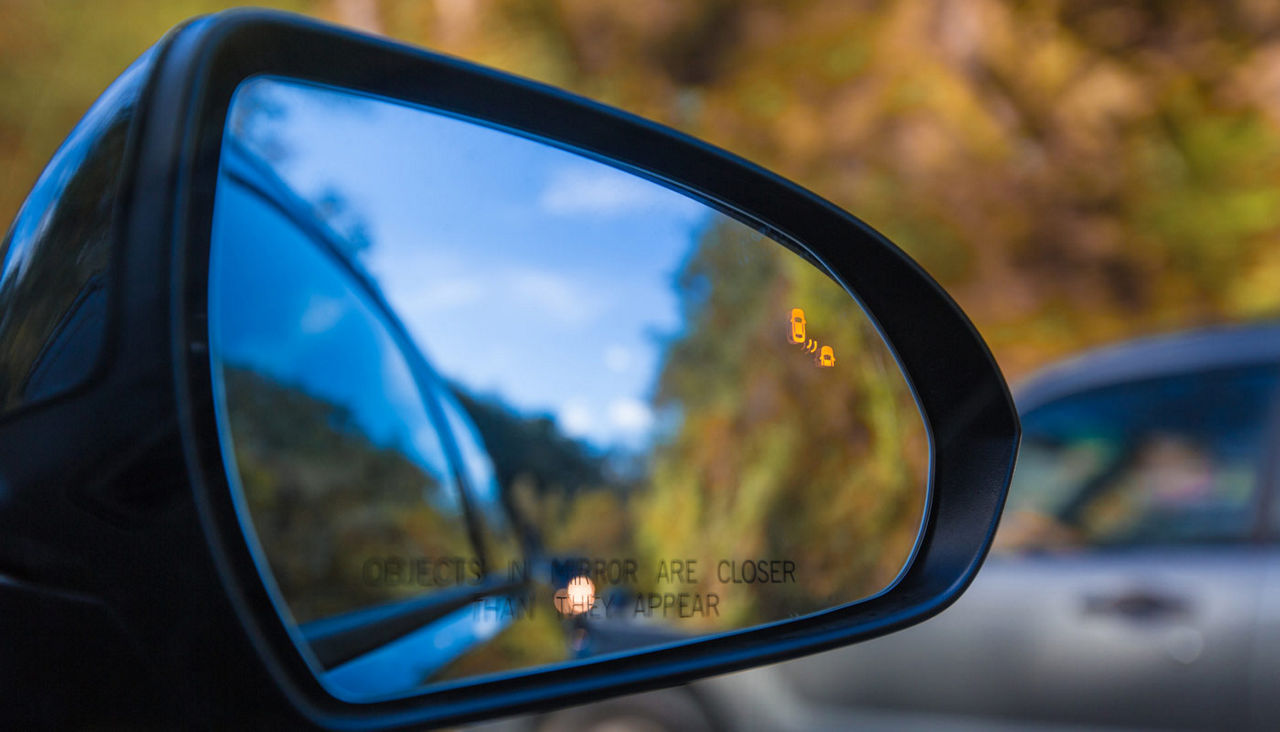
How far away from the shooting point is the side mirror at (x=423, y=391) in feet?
2.50

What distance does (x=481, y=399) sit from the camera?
2170mm

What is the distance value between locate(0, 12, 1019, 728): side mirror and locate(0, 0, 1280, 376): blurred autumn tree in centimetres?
502

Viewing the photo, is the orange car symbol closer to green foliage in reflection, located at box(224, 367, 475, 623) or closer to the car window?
green foliage in reflection, located at box(224, 367, 475, 623)

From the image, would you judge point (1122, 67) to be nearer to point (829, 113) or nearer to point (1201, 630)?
point (829, 113)

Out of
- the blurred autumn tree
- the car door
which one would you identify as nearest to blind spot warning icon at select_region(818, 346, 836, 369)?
the car door

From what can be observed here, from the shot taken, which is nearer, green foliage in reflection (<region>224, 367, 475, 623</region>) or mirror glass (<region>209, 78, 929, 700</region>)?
mirror glass (<region>209, 78, 929, 700</region>)

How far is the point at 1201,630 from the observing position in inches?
123

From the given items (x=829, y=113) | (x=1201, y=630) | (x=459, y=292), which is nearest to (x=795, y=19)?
(x=829, y=113)

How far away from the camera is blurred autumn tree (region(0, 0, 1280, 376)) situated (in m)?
7.59

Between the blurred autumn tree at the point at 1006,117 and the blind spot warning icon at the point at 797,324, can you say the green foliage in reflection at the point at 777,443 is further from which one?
the blurred autumn tree at the point at 1006,117

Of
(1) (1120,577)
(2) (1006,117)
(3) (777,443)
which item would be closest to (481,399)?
(1) (1120,577)

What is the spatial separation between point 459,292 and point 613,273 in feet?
1.21

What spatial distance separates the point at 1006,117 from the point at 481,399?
23.9ft

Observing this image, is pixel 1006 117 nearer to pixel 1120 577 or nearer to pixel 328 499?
pixel 1120 577
